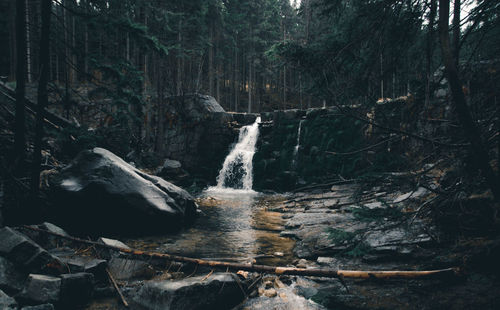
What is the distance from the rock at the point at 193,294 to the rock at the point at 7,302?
1.30m

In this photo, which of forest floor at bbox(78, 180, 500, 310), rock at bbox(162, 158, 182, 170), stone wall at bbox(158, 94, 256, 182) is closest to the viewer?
forest floor at bbox(78, 180, 500, 310)

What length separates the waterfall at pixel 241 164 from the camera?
1631cm

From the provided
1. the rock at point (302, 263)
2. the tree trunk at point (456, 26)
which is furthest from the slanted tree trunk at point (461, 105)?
the rock at point (302, 263)

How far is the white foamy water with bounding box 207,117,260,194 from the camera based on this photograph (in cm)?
1612

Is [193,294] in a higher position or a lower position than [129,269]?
higher

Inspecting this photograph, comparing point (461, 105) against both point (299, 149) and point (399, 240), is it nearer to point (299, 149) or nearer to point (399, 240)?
point (399, 240)

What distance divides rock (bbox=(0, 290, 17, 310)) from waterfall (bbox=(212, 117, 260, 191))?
1292 cm

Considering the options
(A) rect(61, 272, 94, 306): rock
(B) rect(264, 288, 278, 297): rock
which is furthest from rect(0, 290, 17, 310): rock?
(B) rect(264, 288, 278, 297): rock

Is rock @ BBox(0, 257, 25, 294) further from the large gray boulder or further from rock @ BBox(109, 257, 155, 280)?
the large gray boulder

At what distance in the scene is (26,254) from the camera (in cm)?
388

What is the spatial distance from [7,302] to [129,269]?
5.18ft

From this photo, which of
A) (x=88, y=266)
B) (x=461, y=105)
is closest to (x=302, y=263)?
(x=88, y=266)

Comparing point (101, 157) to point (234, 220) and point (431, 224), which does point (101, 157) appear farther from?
point (431, 224)

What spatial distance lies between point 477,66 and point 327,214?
20.5 ft
